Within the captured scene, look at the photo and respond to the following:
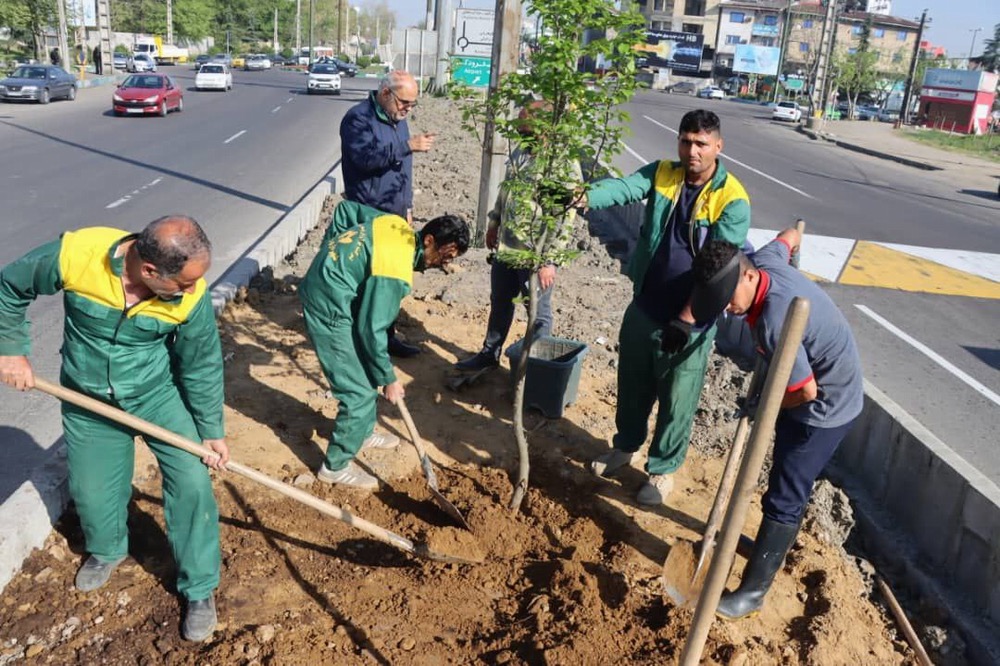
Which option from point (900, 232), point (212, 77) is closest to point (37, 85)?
point (212, 77)

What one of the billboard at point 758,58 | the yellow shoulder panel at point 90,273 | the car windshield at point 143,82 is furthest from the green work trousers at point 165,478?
the billboard at point 758,58

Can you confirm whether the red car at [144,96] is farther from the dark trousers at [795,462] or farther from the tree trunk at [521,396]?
the dark trousers at [795,462]

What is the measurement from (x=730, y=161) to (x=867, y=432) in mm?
19322

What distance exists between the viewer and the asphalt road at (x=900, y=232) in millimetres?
6621

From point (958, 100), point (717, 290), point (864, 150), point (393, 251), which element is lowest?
point (864, 150)

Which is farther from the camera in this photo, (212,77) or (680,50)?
(680,50)

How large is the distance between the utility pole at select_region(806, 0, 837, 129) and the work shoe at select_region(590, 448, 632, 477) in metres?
32.4

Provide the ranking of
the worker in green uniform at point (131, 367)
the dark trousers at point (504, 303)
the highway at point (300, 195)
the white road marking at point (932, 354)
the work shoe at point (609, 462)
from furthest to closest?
the white road marking at point (932, 354) → the highway at point (300, 195) → the dark trousers at point (504, 303) → the work shoe at point (609, 462) → the worker in green uniform at point (131, 367)

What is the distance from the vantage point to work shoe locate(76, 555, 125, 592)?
3.57 m

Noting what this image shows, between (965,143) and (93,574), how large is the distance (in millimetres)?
42526

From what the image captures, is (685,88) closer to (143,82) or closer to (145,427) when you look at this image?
(143,82)

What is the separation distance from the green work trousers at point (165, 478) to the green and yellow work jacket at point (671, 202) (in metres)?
2.17

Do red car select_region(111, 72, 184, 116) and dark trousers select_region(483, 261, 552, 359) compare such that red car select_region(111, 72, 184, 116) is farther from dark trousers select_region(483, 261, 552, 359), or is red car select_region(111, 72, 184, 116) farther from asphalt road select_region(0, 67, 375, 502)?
dark trousers select_region(483, 261, 552, 359)

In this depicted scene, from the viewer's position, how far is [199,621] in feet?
11.1
